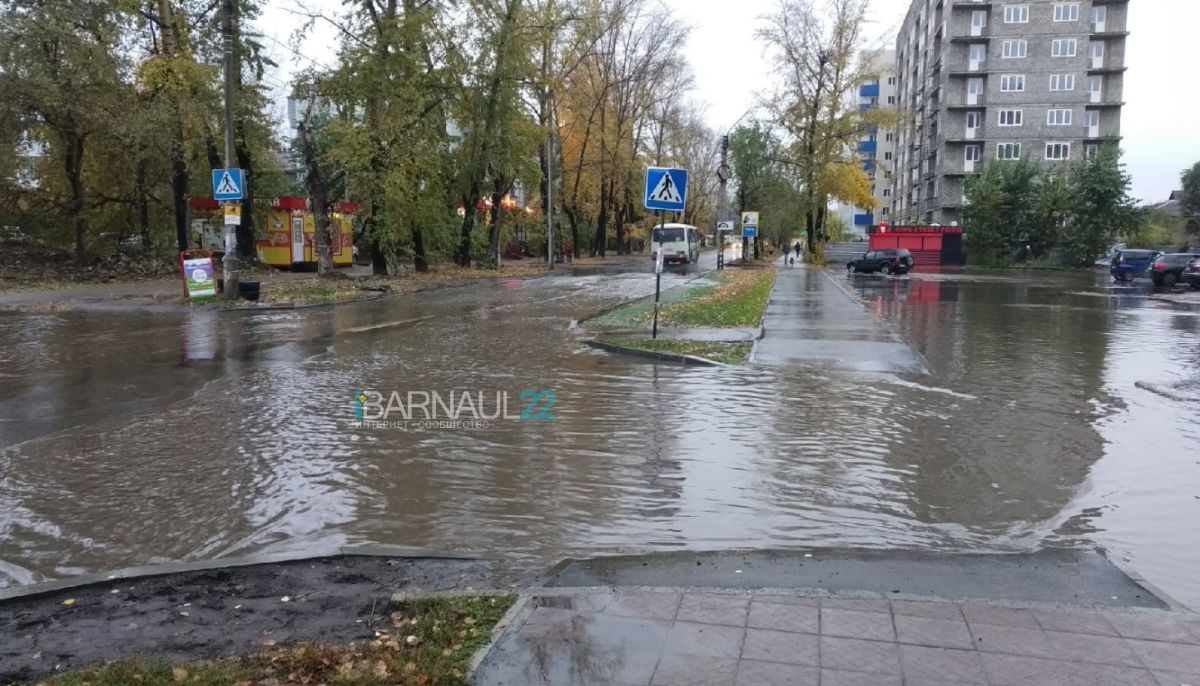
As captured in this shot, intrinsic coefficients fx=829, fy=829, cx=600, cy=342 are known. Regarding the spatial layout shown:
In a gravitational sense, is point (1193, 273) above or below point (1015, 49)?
below

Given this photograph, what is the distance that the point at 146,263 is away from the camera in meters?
32.0

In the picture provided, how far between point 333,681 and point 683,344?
10.8m

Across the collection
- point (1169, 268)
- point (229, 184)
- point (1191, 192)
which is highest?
point (1191, 192)

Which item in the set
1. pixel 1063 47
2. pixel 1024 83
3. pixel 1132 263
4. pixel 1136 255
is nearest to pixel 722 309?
pixel 1132 263

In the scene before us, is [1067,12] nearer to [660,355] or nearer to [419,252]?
[419,252]

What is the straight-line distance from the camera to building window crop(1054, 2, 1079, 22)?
6800cm

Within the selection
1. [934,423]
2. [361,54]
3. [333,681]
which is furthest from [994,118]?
[333,681]

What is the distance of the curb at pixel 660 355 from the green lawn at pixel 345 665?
859cm

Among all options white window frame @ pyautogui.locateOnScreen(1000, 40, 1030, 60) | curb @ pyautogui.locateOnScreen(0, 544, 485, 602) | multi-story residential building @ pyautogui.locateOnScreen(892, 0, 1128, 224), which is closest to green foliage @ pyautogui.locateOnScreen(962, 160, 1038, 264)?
multi-story residential building @ pyautogui.locateOnScreen(892, 0, 1128, 224)

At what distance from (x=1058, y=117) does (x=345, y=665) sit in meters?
80.0

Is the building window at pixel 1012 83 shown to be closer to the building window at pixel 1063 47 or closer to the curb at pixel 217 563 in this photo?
the building window at pixel 1063 47

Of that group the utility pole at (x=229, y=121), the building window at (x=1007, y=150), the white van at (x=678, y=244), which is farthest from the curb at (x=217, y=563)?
the building window at (x=1007, y=150)

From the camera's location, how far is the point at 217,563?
4801 mm

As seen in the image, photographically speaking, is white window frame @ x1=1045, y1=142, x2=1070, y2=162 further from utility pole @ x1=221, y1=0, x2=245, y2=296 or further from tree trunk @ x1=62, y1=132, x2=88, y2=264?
tree trunk @ x1=62, y1=132, x2=88, y2=264
